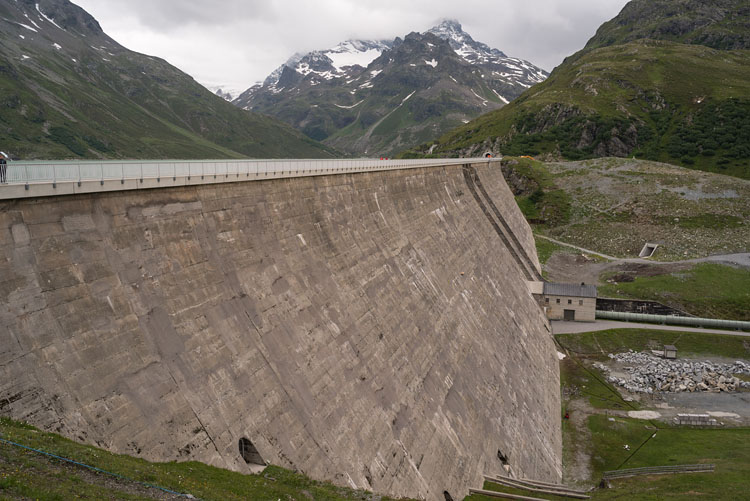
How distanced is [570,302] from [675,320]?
15409mm

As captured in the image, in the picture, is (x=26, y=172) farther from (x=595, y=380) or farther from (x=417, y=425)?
(x=595, y=380)

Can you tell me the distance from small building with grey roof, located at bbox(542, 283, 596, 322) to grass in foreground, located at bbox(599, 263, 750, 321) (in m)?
9.65

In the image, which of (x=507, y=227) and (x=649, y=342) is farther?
(x=507, y=227)

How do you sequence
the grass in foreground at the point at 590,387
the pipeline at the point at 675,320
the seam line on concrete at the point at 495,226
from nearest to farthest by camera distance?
the grass in foreground at the point at 590,387, the pipeline at the point at 675,320, the seam line on concrete at the point at 495,226

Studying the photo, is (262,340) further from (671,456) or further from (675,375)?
(675,375)

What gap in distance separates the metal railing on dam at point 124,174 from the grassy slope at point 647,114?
158m

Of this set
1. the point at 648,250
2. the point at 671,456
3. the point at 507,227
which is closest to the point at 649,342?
the point at 671,456

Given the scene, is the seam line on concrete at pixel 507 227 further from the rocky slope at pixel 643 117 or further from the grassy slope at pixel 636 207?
the rocky slope at pixel 643 117

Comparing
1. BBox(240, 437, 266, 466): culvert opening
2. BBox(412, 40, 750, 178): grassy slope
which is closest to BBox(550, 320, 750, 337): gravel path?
BBox(240, 437, 266, 466): culvert opening

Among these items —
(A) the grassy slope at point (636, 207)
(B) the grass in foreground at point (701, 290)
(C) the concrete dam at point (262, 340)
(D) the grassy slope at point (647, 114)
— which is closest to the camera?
(C) the concrete dam at point (262, 340)

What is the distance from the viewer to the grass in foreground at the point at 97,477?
32.7 ft

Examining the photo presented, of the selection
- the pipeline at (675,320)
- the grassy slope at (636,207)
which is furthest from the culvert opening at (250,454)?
the grassy slope at (636,207)

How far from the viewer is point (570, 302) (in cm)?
6625

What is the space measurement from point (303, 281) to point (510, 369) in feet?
80.6
